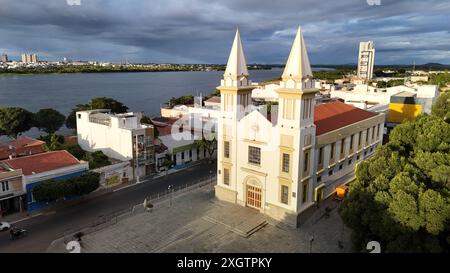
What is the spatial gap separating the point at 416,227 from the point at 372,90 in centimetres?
5679

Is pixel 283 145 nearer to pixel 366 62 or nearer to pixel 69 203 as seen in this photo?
pixel 69 203

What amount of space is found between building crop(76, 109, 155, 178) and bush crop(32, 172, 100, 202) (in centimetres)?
703

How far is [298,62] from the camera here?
2369 centimetres

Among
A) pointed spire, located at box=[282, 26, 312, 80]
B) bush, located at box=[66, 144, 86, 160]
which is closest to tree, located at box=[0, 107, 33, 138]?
bush, located at box=[66, 144, 86, 160]

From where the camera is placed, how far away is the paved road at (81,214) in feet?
75.4

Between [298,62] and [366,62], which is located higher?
[366,62]

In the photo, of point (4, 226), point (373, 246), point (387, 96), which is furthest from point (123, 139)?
point (387, 96)

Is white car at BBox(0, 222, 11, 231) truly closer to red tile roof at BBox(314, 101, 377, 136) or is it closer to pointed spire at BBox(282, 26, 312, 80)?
pointed spire at BBox(282, 26, 312, 80)

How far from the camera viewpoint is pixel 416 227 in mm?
15469

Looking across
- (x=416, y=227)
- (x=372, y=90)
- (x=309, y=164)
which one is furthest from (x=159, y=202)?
(x=372, y=90)

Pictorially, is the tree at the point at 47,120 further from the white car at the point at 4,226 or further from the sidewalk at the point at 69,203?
the white car at the point at 4,226

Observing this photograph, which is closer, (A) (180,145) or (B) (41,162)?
(B) (41,162)

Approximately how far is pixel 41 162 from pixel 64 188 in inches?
189
